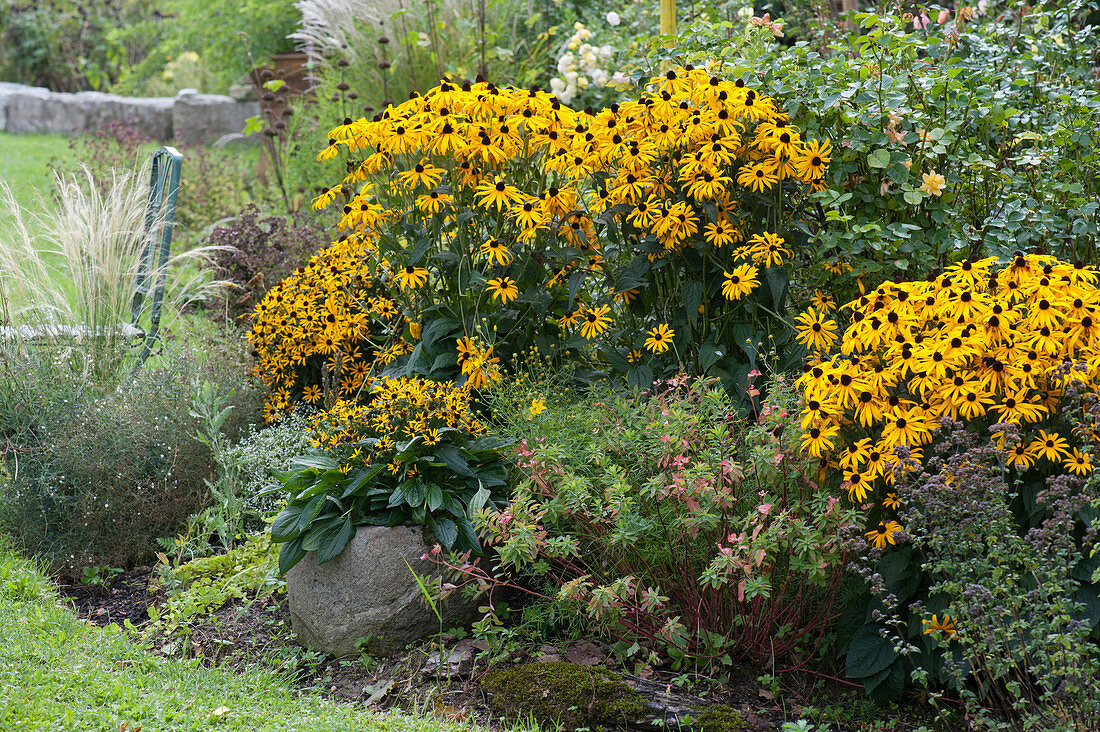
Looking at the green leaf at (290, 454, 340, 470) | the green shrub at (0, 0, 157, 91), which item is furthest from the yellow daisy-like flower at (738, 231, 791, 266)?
the green shrub at (0, 0, 157, 91)

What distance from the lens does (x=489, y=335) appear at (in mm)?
3572

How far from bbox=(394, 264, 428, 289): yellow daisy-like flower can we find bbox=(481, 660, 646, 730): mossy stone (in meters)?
1.50

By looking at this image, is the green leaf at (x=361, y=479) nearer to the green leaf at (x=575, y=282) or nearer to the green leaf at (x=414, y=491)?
the green leaf at (x=414, y=491)

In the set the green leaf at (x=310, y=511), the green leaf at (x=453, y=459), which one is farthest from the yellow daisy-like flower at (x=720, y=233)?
the green leaf at (x=310, y=511)

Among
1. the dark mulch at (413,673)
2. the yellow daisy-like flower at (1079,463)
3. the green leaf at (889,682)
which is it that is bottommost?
the dark mulch at (413,673)

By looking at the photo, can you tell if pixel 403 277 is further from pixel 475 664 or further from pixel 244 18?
pixel 244 18

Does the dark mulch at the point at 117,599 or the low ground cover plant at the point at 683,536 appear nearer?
the low ground cover plant at the point at 683,536

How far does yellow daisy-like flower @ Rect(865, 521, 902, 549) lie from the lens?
2502 mm

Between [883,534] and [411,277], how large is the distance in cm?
192

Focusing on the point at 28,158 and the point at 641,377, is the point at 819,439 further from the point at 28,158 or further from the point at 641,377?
the point at 28,158

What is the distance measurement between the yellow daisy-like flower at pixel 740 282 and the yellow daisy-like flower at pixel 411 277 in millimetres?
1128

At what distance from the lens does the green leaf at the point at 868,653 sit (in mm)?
2592

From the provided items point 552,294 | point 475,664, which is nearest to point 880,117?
point 552,294

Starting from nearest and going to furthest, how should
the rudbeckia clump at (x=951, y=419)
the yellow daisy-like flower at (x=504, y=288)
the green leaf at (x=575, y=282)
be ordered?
1. the rudbeckia clump at (x=951, y=419)
2. the green leaf at (x=575, y=282)
3. the yellow daisy-like flower at (x=504, y=288)
